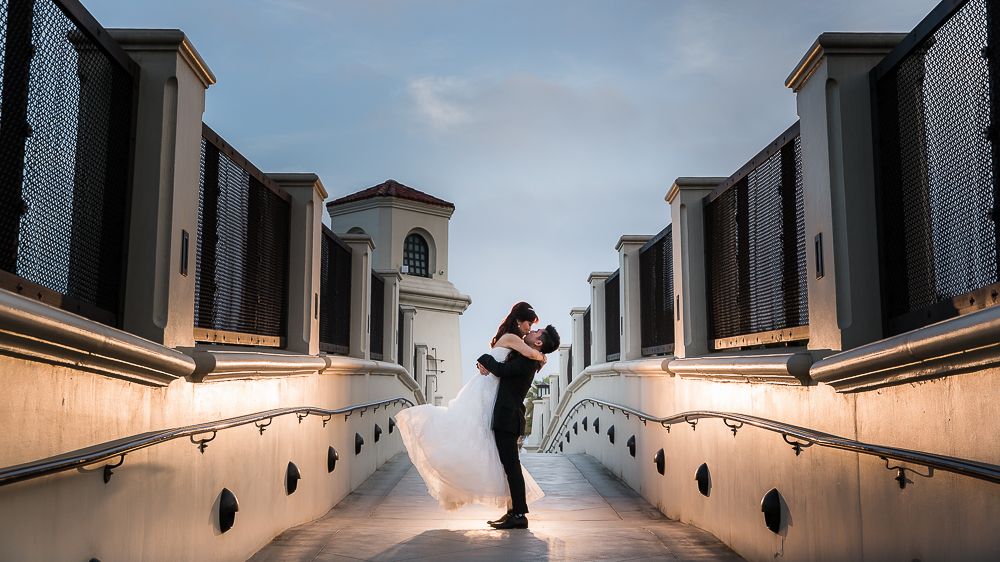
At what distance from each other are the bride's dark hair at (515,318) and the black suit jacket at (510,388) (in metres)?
0.22

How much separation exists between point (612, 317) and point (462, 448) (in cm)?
742

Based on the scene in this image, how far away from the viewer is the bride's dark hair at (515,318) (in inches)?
314

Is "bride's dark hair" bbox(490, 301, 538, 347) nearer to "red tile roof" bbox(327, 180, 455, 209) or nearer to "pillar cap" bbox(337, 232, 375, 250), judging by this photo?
"pillar cap" bbox(337, 232, 375, 250)

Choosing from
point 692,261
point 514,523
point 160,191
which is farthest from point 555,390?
point 160,191

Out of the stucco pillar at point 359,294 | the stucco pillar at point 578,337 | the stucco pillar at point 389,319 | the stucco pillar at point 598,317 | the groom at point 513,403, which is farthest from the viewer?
the stucco pillar at point 578,337

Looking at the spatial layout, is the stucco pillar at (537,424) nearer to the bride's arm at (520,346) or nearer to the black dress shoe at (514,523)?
the bride's arm at (520,346)

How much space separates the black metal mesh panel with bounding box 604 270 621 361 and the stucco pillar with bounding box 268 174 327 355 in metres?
6.09

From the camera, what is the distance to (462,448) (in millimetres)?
7727

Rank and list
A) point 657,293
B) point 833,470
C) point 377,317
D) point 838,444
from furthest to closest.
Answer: point 377,317 → point 657,293 → point 833,470 → point 838,444

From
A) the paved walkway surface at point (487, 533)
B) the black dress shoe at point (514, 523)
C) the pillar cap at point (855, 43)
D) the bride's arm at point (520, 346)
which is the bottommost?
the paved walkway surface at point (487, 533)

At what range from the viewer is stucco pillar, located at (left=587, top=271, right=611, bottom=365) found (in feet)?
49.6

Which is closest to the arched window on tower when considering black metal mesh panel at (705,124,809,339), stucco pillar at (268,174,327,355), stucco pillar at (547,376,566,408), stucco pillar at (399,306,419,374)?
stucco pillar at (547,376,566,408)

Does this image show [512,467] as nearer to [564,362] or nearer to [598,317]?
[598,317]

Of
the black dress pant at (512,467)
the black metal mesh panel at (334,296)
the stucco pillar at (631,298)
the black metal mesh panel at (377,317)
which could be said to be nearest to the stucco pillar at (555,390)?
the black metal mesh panel at (377,317)
